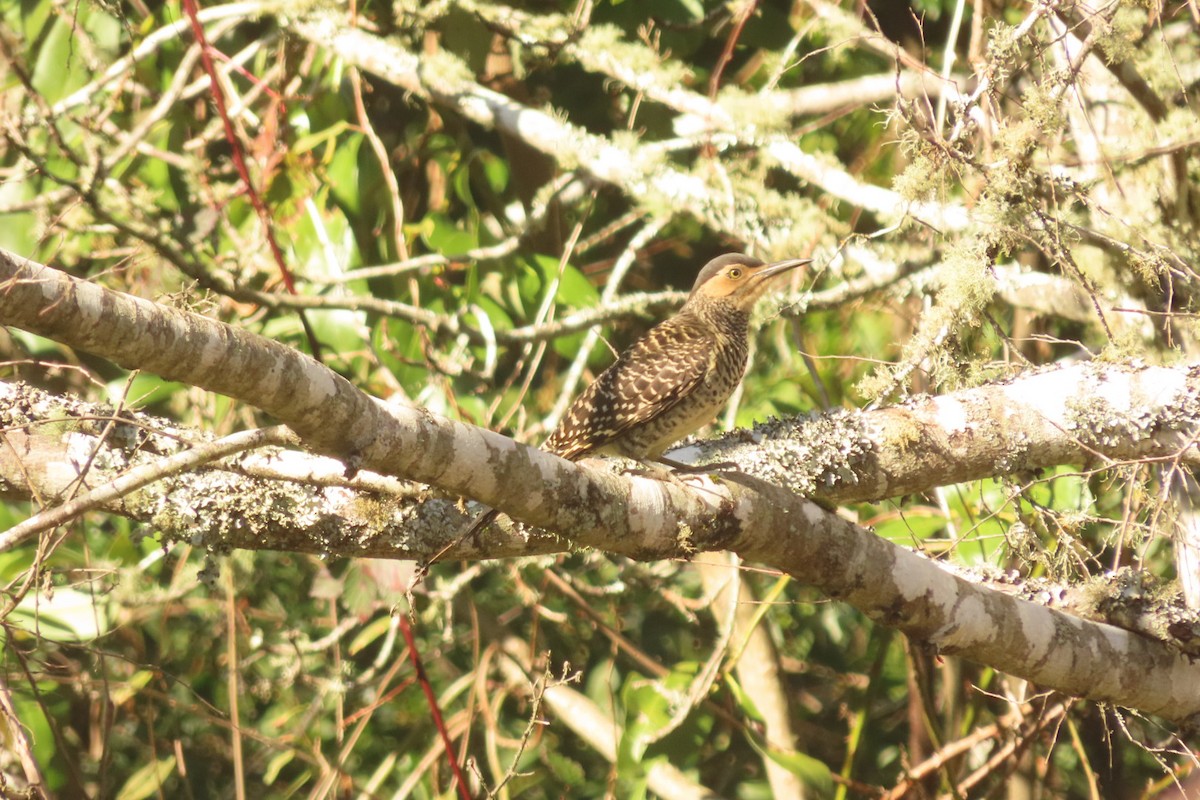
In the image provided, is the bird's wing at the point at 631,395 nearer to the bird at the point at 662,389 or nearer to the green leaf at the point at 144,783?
the bird at the point at 662,389

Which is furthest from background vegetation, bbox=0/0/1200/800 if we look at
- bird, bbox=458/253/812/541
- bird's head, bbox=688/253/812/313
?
bird, bbox=458/253/812/541

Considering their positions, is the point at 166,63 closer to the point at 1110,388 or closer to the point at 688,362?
the point at 688,362

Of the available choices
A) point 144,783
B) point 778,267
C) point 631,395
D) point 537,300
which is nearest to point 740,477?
point 631,395

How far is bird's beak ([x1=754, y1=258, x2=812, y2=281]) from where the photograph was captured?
4137 millimetres

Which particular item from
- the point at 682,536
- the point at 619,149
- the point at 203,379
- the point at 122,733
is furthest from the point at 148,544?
the point at 203,379

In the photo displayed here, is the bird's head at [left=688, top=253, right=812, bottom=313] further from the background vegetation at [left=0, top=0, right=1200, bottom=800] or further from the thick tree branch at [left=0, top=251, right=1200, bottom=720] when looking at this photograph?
the thick tree branch at [left=0, top=251, right=1200, bottom=720]

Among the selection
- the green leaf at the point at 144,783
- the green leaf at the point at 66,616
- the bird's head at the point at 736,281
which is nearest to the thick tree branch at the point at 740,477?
the bird's head at the point at 736,281

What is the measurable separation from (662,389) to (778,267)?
72 centimetres

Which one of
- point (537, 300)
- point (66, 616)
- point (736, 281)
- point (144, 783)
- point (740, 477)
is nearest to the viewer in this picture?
point (740, 477)

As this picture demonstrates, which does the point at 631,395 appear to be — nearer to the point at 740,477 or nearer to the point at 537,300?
the point at 537,300

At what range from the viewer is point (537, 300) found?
15.6 ft

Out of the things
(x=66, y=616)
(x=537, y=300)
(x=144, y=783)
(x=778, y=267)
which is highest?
(x=778, y=267)

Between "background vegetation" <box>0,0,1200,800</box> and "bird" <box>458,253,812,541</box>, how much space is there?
25cm

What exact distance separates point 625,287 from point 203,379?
409 cm
